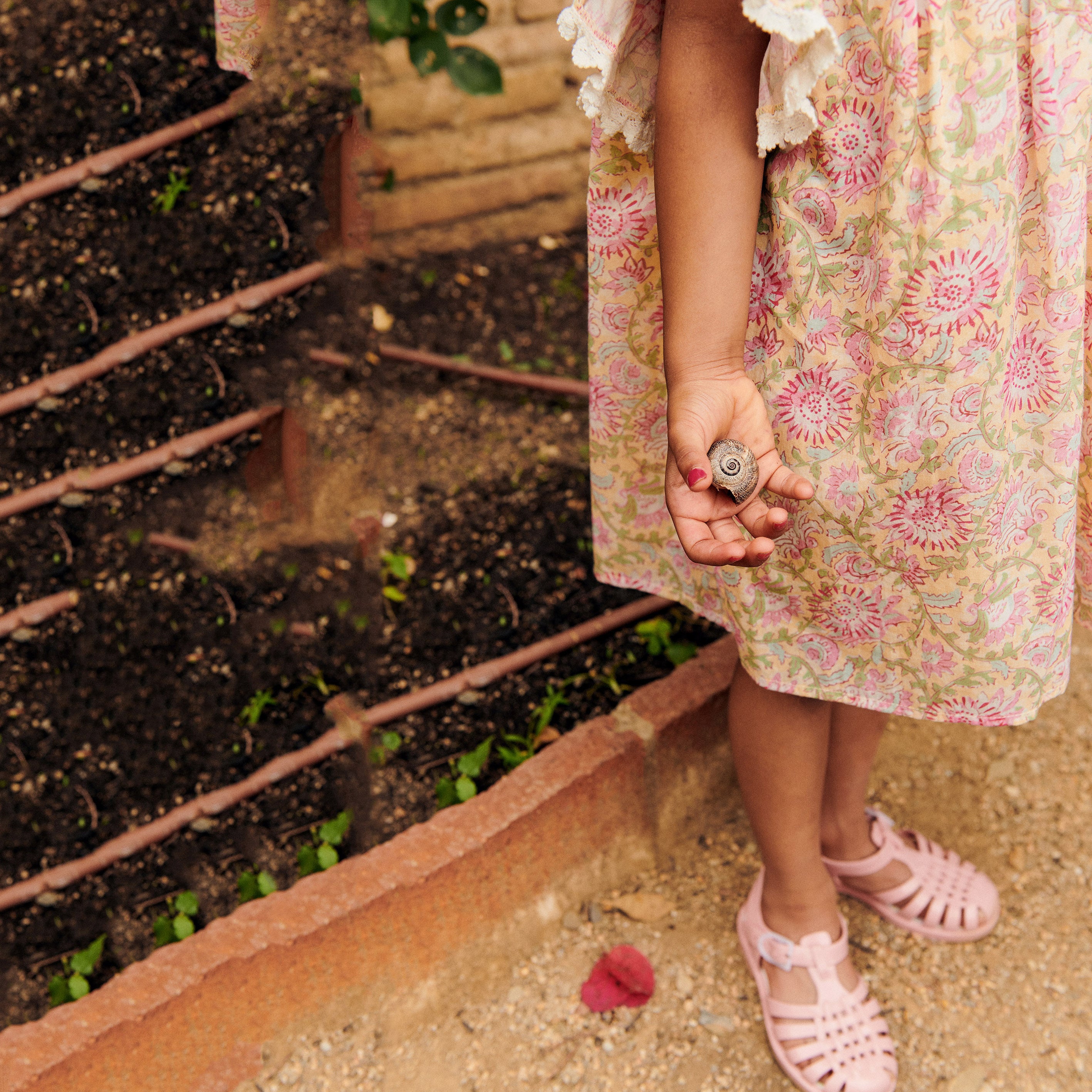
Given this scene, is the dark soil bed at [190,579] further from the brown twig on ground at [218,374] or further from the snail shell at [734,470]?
the snail shell at [734,470]

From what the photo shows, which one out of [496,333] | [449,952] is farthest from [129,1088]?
[496,333]

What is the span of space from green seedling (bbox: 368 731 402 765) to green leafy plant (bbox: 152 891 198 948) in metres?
0.42

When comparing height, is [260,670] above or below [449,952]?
above

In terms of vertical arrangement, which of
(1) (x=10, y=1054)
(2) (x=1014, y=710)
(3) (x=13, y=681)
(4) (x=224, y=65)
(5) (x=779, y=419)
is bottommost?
(1) (x=10, y=1054)

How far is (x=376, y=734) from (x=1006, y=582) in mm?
1310

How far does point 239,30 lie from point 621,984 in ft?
5.16

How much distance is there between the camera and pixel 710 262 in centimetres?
99

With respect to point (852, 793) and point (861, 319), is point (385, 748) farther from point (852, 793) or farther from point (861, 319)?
point (861, 319)

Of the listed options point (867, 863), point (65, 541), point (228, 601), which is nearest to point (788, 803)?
point (867, 863)

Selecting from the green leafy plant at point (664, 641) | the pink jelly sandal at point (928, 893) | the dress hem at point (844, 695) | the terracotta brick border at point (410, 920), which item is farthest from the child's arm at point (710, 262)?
the green leafy plant at point (664, 641)

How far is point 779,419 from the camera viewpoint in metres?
1.11

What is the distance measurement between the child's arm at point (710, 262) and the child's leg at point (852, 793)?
600mm

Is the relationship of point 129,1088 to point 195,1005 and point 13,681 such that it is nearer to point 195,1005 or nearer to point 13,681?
point 195,1005

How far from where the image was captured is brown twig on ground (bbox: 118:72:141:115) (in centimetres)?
225
